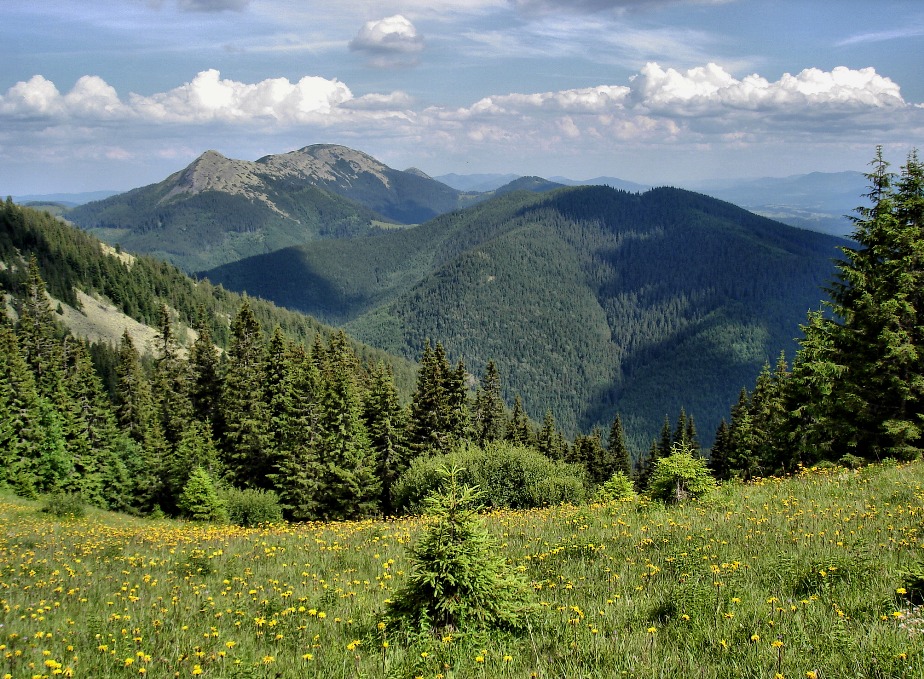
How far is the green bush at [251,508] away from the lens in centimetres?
3619

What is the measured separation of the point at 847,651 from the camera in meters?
4.80

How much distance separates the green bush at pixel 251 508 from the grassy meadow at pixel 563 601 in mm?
23946

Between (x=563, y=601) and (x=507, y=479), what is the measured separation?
79.1 ft

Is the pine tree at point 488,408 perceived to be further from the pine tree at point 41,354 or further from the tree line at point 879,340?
the pine tree at point 41,354

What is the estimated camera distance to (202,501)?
3528cm

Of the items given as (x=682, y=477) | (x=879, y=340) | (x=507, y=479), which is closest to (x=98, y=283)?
(x=507, y=479)

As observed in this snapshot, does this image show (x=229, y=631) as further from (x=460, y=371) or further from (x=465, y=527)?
(x=460, y=371)

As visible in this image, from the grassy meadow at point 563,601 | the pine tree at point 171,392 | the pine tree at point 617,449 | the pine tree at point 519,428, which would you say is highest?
the grassy meadow at point 563,601

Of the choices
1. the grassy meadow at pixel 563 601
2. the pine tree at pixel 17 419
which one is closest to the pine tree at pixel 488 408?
the pine tree at pixel 17 419

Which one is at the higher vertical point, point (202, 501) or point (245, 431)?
point (245, 431)

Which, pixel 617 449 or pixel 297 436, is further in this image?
pixel 617 449

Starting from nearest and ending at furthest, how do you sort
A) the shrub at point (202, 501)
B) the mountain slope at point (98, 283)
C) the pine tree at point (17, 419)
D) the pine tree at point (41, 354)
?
the shrub at point (202, 501)
the pine tree at point (17, 419)
the pine tree at point (41, 354)
the mountain slope at point (98, 283)

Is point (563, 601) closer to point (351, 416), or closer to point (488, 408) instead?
point (351, 416)

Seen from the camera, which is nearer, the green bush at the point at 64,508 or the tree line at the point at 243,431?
the green bush at the point at 64,508
